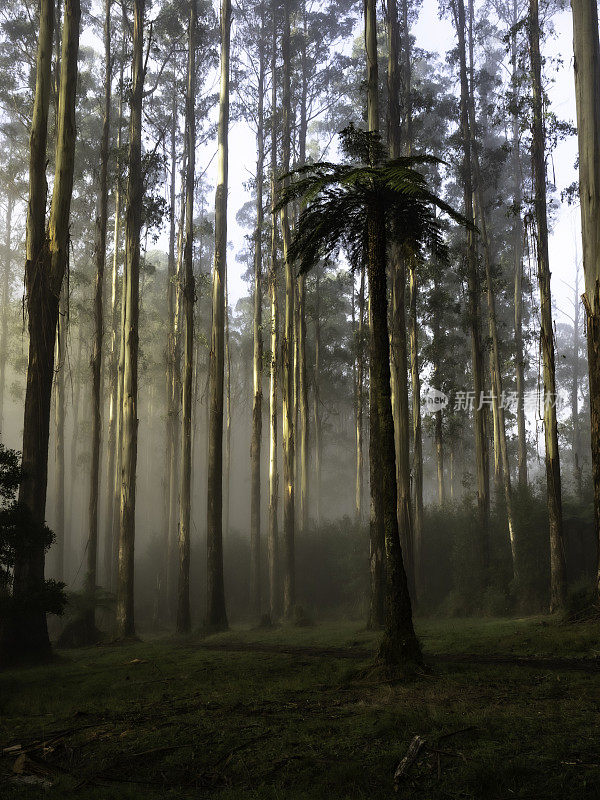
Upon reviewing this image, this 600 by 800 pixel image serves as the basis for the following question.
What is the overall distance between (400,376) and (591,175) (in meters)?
6.88

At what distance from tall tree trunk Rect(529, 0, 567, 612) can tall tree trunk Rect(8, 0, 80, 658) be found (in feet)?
Answer: 33.0

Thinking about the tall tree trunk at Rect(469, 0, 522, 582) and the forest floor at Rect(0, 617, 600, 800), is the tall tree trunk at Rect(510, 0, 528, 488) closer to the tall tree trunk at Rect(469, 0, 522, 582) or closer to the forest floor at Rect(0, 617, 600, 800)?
the tall tree trunk at Rect(469, 0, 522, 582)

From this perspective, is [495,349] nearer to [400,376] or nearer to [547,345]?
[400,376]

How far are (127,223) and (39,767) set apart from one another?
14.1m

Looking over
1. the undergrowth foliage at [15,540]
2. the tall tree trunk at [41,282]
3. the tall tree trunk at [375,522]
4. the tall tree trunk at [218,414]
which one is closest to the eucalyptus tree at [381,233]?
the tall tree trunk at [375,522]

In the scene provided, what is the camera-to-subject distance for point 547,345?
14703 millimetres

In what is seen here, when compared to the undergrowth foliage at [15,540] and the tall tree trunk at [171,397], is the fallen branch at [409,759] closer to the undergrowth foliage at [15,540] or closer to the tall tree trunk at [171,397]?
the undergrowth foliage at [15,540]

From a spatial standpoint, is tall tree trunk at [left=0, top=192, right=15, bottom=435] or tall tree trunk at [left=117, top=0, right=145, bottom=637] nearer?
tall tree trunk at [left=117, top=0, right=145, bottom=637]

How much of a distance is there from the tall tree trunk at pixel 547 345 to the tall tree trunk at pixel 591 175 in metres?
3.74

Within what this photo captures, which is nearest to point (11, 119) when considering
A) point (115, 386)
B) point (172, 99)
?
point (172, 99)

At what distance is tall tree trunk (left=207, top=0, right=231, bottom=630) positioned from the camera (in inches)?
666

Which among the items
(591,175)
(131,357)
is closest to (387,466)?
(591,175)

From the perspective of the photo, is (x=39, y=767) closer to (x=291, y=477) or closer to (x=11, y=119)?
(x=291, y=477)

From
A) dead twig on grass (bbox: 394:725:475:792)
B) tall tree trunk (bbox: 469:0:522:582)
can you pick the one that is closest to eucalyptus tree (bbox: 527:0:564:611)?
tall tree trunk (bbox: 469:0:522:582)
